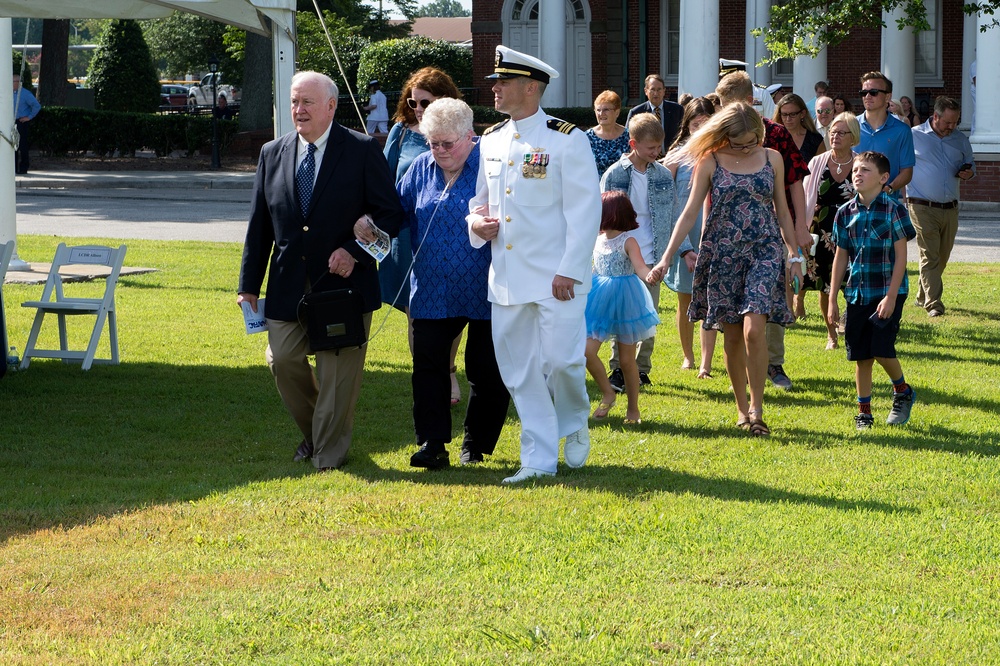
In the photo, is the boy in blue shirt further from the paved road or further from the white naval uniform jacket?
the paved road

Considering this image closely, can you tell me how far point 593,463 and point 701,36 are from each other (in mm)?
17140

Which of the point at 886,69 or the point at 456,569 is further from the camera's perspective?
the point at 886,69

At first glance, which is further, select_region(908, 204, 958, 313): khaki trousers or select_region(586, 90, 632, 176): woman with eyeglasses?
select_region(908, 204, 958, 313): khaki trousers

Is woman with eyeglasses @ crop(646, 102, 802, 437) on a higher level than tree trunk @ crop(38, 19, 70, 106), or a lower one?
lower

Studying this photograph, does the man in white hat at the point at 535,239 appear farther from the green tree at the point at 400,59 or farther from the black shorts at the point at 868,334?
the green tree at the point at 400,59

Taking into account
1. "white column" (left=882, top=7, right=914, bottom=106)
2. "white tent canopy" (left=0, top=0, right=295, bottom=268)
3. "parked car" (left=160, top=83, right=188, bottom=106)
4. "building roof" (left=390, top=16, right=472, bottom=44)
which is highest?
"building roof" (left=390, top=16, right=472, bottom=44)

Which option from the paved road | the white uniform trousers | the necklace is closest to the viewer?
the white uniform trousers

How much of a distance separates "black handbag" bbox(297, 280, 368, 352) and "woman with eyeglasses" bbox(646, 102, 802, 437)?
1.88 meters

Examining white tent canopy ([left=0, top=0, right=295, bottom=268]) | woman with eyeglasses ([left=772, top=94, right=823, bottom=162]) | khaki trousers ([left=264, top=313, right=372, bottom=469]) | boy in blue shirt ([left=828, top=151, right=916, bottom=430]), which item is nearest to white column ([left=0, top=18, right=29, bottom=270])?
white tent canopy ([left=0, top=0, right=295, bottom=268])

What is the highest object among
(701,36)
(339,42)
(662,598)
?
(339,42)

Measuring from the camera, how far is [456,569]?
A: 5.18m

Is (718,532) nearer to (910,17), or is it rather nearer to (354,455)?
(354,455)

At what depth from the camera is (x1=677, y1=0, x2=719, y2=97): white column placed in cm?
2280

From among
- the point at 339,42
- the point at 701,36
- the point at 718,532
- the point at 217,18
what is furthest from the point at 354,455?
the point at 339,42
